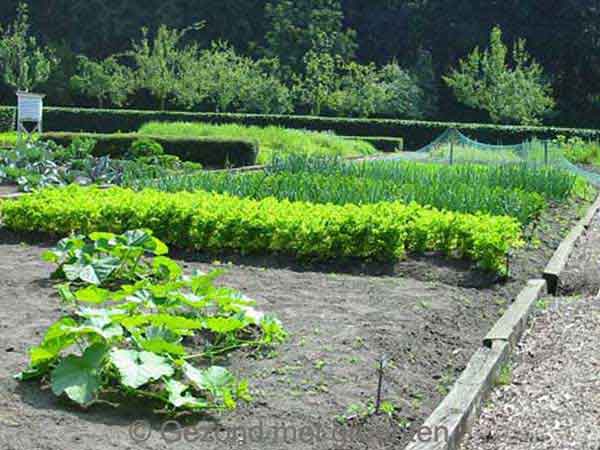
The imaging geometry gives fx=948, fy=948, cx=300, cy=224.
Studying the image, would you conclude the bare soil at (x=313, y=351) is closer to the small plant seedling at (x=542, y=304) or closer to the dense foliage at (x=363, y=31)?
the small plant seedling at (x=542, y=304)

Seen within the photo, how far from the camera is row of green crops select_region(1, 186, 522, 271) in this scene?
680 centimetres

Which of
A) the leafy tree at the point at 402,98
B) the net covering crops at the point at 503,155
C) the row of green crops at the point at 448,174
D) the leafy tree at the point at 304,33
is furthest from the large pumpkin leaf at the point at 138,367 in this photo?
the leafy tree at the point at 304,33

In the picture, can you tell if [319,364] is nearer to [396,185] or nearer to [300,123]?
[396,185]

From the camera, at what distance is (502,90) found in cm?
3153

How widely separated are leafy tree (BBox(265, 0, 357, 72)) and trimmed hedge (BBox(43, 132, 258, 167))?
21.7 m

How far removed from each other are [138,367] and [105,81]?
108 ft

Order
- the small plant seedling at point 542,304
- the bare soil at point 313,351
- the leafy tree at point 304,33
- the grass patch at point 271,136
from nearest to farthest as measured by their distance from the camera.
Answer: the bare soil at point 313,351 < the small plant seedling at point 542,304 < the grass patch at point 271,136 < the leafy tree at point 304,33

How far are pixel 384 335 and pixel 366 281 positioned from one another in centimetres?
143

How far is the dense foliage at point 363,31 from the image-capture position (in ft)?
119

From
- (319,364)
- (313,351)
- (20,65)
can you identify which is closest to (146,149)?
(313,351)

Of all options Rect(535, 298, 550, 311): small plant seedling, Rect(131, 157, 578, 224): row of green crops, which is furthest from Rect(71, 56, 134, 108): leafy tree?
Rect(535, 298, 550, 311): small plant seedling

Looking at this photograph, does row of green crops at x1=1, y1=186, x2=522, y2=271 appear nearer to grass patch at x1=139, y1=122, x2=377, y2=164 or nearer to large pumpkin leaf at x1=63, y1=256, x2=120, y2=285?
large pumpkin leaf at x1=63, y1=256, x2=120, y2=285

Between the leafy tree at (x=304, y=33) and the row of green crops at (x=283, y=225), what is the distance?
31.4m

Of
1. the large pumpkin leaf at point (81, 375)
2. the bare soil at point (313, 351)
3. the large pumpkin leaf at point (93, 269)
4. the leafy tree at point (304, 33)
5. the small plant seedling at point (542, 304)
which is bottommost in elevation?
the small plant seedling at point (542, 304)
